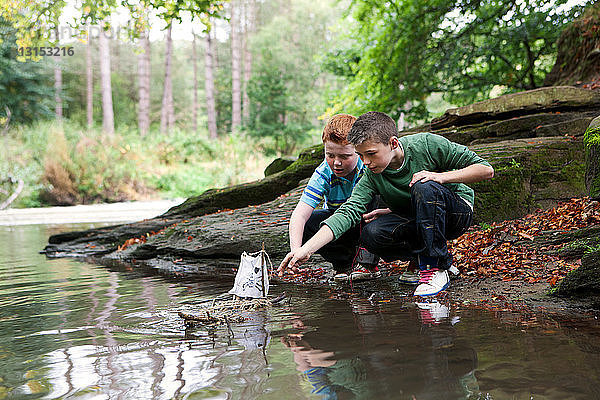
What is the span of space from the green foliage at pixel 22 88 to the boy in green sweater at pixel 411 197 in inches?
1123

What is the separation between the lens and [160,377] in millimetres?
2062

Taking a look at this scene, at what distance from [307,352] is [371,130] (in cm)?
150

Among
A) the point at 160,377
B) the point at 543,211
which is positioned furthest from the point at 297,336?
the point at 543,211

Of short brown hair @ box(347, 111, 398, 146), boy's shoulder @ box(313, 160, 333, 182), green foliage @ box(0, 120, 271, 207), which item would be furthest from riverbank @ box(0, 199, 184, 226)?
short brown hair @ box(347, 111, 398, 146)

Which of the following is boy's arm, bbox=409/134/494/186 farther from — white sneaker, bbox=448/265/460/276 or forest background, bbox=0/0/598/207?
forest background, bbox=0/0/598/207

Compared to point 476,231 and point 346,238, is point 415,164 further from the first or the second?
point 476,231

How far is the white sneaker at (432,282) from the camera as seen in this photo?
342cm

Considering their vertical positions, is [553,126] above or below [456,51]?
below

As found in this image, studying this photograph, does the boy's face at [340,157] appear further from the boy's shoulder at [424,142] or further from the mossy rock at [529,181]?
the mossy rock at [529,181]

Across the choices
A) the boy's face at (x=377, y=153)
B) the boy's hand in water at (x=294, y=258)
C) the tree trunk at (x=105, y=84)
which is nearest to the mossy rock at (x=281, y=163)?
the boy's face at (x=377, y=153)

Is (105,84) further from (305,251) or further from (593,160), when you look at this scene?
(593,160)

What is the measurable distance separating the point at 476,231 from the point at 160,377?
396 cm

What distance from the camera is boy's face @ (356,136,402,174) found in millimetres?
3264

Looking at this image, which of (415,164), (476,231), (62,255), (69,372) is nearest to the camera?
(69,372)
